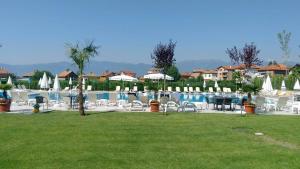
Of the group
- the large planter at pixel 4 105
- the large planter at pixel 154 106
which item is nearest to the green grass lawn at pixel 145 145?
the large planter at pixel 4 105

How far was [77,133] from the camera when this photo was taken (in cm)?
1083

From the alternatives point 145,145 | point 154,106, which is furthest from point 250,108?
point 145,145

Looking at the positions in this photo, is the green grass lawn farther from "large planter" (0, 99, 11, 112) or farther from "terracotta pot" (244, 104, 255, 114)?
"large planter" (0, 99, 11, 112)

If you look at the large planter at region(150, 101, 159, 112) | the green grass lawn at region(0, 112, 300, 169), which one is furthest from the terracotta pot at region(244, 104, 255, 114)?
the green grass lawn at region(0, 112, 300, 169)

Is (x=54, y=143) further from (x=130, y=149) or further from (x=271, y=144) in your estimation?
(x=271, y=144)

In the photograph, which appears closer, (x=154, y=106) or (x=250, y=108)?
(x=250, y=108)

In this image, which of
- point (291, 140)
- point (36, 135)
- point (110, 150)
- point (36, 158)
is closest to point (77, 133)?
point (36, 135)

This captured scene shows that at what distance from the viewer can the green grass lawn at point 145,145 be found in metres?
7.36

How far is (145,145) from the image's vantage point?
9180 mm

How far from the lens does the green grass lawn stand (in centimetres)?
736

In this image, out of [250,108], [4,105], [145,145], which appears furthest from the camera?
[250,108]

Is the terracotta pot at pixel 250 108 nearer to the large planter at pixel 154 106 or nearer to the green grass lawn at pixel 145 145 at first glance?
the large planter at pixel 154 106

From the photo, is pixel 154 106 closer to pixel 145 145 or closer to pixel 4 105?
pixel 4 105

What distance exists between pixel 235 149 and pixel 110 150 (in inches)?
98.5
